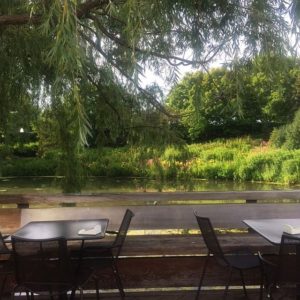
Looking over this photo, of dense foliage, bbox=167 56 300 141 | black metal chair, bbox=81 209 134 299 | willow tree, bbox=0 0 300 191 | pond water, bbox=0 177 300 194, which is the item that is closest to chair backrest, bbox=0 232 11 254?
black metal chair, bbox=81 209 134 299

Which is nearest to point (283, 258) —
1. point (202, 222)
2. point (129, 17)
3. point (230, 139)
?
point (202, 222)

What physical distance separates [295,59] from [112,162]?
254 centimetres

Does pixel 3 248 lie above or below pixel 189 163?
below

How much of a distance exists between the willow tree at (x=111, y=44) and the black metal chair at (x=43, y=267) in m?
0.56

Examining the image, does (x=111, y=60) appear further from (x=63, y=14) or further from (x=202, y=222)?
(x=63, y=14)

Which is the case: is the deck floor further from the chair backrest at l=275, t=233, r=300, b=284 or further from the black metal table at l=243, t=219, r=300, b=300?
the chair backrest at l=275, t=233, r=300, b=284

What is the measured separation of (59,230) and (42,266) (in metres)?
0.61

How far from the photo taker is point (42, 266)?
8.33ft

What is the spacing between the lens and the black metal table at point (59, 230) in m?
2.88

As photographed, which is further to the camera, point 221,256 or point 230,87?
point 230,87

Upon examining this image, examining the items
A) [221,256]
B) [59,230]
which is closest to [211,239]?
[221,256]

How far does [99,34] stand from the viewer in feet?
12.0

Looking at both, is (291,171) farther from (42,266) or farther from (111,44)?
(42,266)

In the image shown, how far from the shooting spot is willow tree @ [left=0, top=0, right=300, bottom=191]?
7.02 ft
